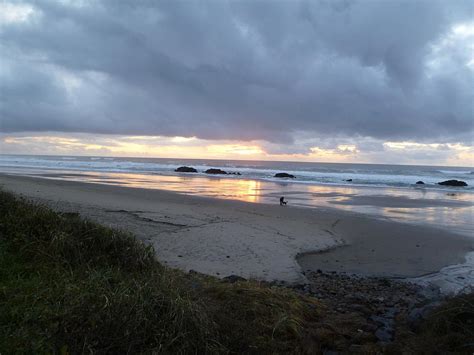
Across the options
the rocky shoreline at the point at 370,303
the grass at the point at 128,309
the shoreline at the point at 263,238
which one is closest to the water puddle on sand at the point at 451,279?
the shoreline at the point at 263,238

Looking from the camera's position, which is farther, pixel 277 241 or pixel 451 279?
pixel 277 241

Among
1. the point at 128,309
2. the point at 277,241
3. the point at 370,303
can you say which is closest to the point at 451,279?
the point at 370,303

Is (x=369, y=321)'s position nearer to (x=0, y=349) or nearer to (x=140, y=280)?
(x=140, y=280)

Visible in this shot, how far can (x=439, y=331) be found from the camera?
3816 mm

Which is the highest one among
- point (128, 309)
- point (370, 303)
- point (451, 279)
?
point (128, 309)

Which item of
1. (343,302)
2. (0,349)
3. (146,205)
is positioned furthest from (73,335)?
(146,205)

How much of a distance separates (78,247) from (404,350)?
419cm

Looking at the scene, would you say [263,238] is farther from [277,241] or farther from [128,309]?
[128,309]

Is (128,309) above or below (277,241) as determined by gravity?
above

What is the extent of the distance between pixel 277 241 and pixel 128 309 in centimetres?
693

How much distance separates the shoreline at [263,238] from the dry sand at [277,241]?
2cm

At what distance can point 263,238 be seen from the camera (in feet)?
32.6

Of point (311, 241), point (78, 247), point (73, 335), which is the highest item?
point (78, 247)

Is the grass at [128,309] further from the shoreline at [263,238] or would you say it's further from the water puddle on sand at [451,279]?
the water puddle on sand at [451,279]
